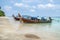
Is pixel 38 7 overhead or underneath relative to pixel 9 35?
overhead

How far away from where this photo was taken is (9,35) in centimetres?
438

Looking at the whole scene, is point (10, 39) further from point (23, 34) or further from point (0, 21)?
point (0, 21)

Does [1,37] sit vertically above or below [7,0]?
below

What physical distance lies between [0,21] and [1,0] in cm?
230

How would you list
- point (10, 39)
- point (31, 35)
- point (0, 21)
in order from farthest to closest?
point (0, 21) < point (31, 35) < point (10, 39)

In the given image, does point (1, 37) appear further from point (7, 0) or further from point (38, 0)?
point (38, 0)

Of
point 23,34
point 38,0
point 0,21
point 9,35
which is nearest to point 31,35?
point 23,34

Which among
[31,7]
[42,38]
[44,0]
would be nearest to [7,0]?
[31,7]

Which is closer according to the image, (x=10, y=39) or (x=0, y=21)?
(x=10, y=39)

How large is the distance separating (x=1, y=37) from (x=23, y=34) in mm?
544

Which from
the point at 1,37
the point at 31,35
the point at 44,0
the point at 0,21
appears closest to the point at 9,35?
the point at 1,37

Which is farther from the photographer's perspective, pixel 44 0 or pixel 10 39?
pixel 44 0

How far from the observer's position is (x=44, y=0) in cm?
450

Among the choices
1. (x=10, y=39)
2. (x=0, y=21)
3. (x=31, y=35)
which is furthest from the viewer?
(x=0, y=21)
